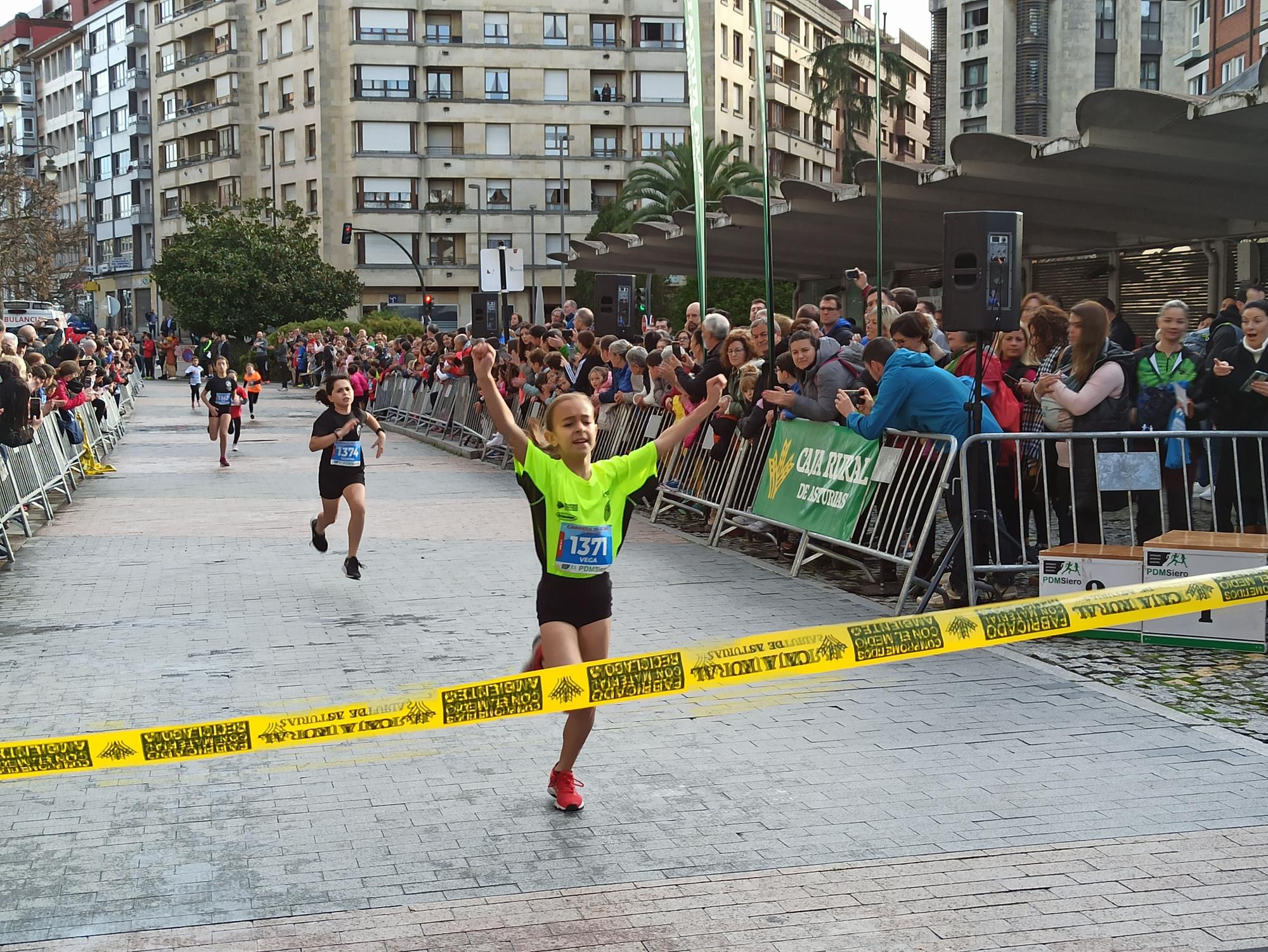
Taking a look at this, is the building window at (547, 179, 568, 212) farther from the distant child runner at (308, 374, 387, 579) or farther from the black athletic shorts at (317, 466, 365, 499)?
the black athletic shorts at (317, 466, 365, 499)

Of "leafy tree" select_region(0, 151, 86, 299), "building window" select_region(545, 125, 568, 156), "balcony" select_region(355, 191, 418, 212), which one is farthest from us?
"building window" select_region(545, 125, 568, 156)

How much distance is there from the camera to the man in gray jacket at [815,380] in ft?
34.4

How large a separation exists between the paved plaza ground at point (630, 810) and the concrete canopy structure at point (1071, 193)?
7692mm

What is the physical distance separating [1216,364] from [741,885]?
7.05 meters

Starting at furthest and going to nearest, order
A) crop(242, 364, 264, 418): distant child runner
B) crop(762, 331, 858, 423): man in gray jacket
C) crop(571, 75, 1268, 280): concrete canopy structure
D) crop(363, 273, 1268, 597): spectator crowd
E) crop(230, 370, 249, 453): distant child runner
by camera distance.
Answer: crop(242, 364, 264, 418): distant child runner, crop(230, 370, 249, 453): distant child runner, crop(571, 75, 1268, 280): concrete canopy structure, crop(762, 331, 858, 423): man in gray jacket, crop(363, 273, 1268, 597): spectator crowd

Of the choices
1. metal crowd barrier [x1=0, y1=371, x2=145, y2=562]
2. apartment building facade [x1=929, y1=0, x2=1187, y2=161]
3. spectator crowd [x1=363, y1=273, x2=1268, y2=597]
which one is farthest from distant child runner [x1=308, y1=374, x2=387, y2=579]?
apartment building facade [x1=929, y1=0, x2=1187, y2=161]

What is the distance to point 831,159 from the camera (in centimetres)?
9588

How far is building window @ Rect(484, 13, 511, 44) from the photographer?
255 ft

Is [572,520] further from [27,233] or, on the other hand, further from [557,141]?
[557,141]

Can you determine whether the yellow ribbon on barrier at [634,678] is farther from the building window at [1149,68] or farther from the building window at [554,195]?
the building window at [554,195]

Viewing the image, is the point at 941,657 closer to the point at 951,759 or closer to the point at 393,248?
the point at 951,759

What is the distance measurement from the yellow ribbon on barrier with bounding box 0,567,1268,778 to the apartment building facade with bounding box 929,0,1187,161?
212 feet

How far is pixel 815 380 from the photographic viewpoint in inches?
428

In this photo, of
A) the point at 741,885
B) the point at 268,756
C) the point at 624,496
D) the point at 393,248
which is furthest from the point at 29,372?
the point at 393,248
